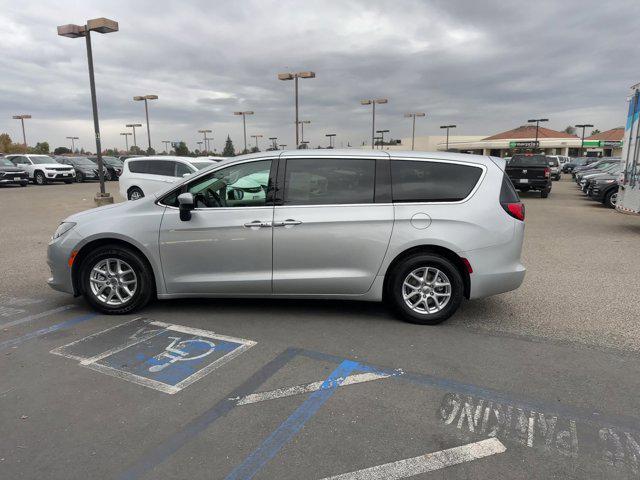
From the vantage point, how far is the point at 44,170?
28.4 metres

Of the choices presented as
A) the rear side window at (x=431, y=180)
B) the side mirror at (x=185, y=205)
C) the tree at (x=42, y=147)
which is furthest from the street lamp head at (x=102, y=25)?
the tree at (x=42, y=147)

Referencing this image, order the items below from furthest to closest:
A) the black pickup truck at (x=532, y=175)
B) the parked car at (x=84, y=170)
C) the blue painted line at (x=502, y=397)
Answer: the parked car at (x=84, y=170), the black pickup truck at (x=532, y=175), the blue painted line at (x=502, y=397)

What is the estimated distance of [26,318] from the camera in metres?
5.01

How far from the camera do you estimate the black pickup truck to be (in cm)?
2066

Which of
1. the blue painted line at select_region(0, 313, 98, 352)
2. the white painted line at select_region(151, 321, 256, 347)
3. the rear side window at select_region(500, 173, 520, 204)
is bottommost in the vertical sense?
the blue painted line at select_region(0, 313, 98, 352)

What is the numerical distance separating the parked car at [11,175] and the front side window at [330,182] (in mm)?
26850

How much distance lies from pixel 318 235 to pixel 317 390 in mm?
1684

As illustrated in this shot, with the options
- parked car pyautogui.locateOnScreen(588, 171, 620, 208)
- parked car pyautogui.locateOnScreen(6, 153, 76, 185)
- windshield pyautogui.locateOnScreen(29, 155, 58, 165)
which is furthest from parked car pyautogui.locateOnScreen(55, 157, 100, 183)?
parked car pyautogui.locateOnScreen(588, 171, 620, 208)

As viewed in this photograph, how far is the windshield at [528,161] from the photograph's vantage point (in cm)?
2138

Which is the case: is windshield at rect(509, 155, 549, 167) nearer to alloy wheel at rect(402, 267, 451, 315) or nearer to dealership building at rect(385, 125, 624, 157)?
alloy wheel at rect(402, 267, 451, 315)

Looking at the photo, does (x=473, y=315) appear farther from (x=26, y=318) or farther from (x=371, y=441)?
(x=26, y=318)

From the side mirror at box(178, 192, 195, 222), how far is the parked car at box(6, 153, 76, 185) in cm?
2822

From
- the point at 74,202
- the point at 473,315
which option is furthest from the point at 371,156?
the point at 74,202

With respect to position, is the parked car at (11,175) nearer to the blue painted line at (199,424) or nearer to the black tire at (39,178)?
the black tire at (39,178)
